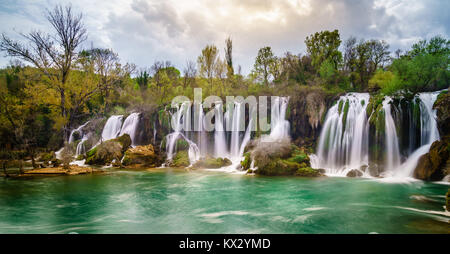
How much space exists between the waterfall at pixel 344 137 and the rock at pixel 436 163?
2.82m

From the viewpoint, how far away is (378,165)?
535 inches

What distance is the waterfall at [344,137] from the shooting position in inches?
573

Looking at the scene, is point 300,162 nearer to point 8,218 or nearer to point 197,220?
point 197,220

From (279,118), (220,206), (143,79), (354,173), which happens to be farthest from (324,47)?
(220,206)

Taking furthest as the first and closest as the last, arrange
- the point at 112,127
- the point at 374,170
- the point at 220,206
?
the point at 112,127 → the point at 374,170 → the point at 220,206

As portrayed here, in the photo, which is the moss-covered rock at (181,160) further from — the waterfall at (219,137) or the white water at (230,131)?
the waterfall at (219,137)

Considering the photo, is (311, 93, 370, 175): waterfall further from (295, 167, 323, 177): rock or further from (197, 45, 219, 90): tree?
(197, 45, 219, 90): tree

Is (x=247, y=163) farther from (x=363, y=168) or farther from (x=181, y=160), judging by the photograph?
(x=363, y=168)

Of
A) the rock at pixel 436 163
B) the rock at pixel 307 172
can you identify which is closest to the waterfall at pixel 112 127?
the rock at pixel 307 172

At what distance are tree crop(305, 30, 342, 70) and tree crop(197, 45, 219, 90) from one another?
11.8m

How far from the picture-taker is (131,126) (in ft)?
74.7

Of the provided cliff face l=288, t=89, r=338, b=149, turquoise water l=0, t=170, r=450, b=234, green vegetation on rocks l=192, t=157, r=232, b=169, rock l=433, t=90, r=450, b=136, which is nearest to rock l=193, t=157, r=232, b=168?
green vegetation on rocks l=192, t=157, r=232, b=169

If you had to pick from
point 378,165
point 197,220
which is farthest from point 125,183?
point 378,165

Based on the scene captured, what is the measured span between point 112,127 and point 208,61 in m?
13.3
